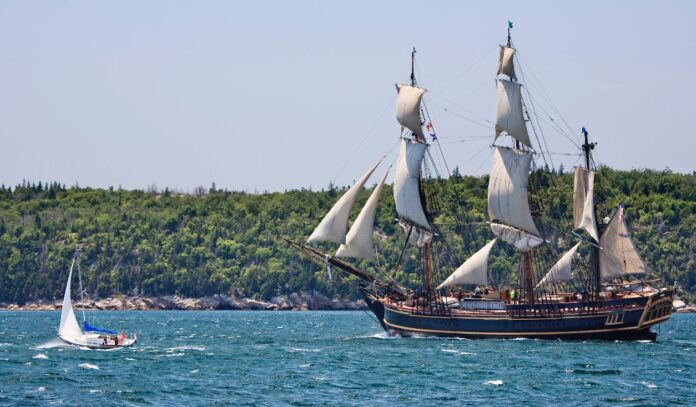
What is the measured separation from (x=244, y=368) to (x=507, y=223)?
3185 cm

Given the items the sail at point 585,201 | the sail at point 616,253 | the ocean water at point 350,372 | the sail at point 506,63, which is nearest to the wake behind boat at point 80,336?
the ocean water at point 350,372

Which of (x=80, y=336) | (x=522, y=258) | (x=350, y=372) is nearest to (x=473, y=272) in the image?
(x=522, y=258)

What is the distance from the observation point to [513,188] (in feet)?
332

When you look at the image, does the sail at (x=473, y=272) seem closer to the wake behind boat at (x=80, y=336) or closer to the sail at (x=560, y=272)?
the sail at (x=560, y=272)

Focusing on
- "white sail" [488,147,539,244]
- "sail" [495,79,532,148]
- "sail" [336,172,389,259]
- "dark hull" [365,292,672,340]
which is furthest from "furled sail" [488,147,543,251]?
"sail" [336,172,389,259]

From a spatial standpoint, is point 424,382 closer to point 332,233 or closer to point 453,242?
point 332,233

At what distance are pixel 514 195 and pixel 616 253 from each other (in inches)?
368

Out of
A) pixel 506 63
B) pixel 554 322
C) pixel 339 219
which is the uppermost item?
pixel 506 63

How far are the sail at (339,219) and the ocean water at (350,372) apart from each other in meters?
7.72

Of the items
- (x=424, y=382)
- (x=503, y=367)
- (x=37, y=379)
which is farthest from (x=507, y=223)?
(x=37, y=379)

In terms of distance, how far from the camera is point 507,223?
337 ft

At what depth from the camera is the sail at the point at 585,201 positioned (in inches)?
3792

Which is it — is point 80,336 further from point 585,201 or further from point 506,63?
point 506,63

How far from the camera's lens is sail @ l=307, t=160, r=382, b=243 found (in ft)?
330
